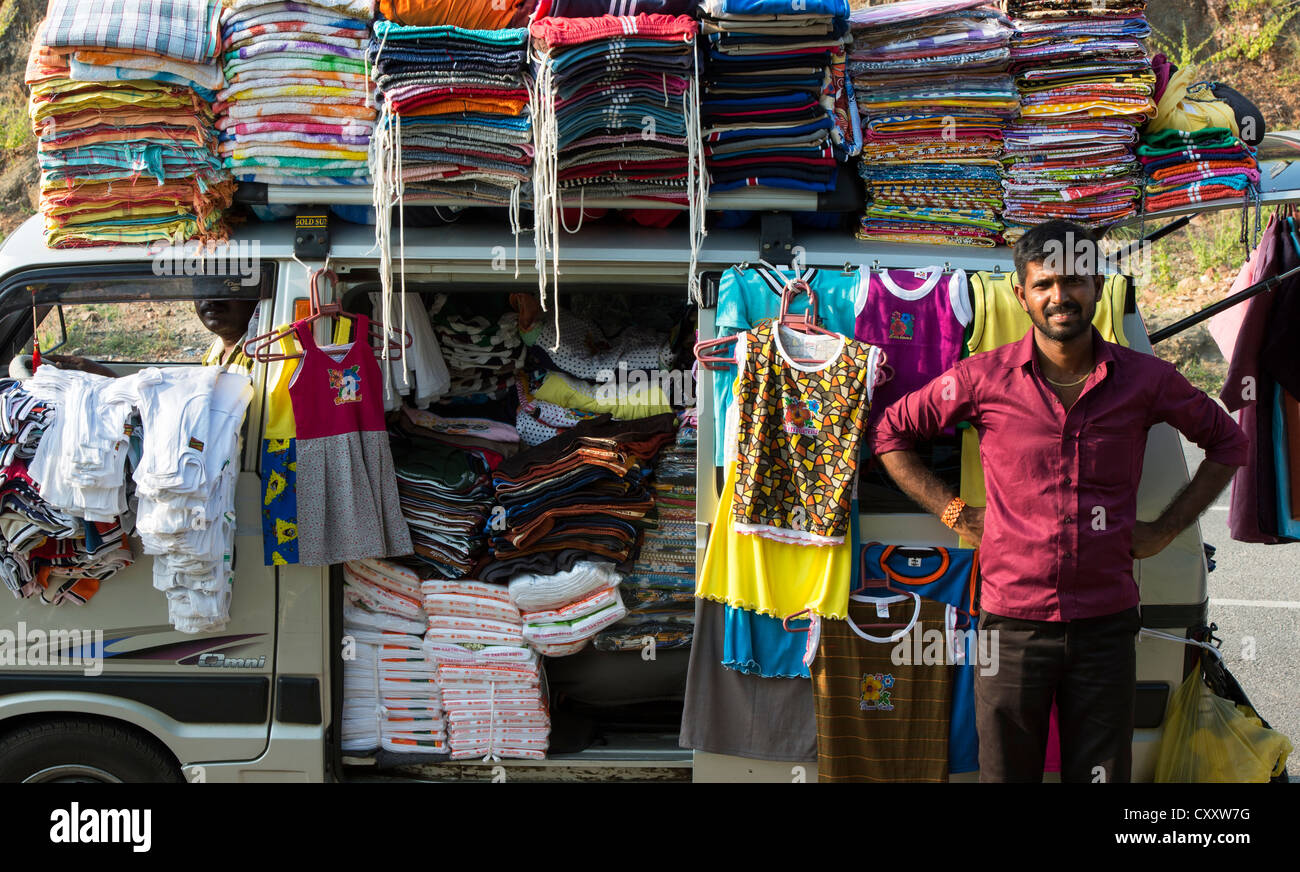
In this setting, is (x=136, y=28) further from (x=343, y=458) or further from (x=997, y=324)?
(x=997, y=324)

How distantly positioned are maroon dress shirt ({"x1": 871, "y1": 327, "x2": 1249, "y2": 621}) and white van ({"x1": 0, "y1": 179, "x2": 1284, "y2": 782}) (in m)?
0.25

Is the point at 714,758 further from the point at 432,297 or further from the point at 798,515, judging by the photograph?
the point at 432,297

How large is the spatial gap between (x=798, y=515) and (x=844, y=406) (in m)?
0.37

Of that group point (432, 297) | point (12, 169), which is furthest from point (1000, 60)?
point (12, 169)

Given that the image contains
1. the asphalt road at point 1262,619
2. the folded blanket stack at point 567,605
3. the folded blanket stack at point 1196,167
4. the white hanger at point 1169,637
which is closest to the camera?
the white hanger at point 1169,637

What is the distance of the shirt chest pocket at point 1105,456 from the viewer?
3.20 meters

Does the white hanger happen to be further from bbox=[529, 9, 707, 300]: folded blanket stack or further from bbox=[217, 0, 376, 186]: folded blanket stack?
bbox=[217, 0, 376, 186]: folded blanket stack

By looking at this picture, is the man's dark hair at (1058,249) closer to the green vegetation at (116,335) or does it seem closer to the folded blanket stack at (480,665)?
the folded blanket stack at (480,665)

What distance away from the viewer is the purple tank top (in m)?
3.56

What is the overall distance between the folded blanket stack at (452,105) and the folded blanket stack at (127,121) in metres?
0.61

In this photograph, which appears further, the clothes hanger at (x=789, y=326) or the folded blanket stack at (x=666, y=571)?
the folded blanket stack at (x=666, y=571)

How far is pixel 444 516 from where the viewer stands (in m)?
4.03

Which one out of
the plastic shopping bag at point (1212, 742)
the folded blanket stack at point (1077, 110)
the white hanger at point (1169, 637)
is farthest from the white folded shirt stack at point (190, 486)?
the plastic shopping bag at point (1212, 742)

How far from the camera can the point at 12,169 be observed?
13.7 meters
